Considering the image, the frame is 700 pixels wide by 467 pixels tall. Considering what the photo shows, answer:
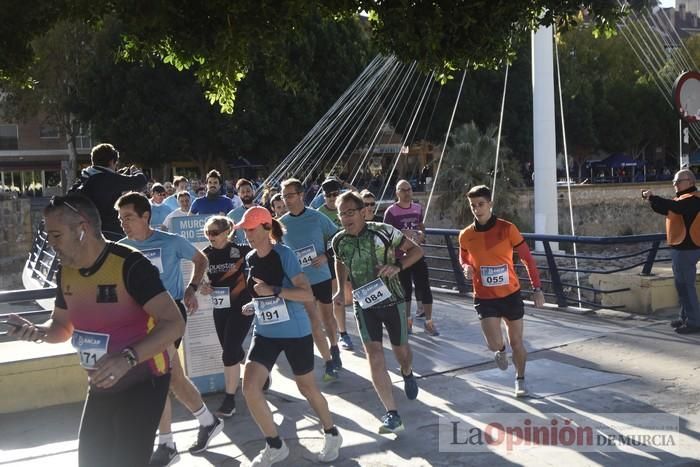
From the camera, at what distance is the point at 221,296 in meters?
6.70

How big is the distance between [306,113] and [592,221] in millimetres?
16633

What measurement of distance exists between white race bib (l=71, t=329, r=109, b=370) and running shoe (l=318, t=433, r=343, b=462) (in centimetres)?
219

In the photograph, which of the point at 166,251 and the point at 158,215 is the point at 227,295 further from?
the point at 158,215

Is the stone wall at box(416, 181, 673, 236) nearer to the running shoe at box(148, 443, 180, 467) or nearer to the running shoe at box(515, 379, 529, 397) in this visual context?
the running shoe at box(515, 379, 529, 397)

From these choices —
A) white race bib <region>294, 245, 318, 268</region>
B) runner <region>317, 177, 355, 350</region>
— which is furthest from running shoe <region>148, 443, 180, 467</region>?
runner <region>317, 177, 355, 350</region>

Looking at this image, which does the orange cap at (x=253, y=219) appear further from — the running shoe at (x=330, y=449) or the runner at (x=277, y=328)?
the running shoe at (x=330, y=449)

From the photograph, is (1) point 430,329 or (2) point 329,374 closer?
(2) point 329,374

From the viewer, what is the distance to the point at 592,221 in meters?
43.7

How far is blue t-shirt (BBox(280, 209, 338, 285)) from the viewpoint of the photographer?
798cm

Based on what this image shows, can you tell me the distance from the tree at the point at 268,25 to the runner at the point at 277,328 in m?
1.38

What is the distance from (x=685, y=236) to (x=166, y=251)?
6.08 meters

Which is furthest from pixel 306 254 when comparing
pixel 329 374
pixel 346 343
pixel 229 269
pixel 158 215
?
pixel 158 215

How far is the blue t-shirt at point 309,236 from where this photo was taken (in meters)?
7.98

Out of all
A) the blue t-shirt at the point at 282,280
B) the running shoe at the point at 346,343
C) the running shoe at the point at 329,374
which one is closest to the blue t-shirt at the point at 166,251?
the blue t-shirt at the point at 282,280
